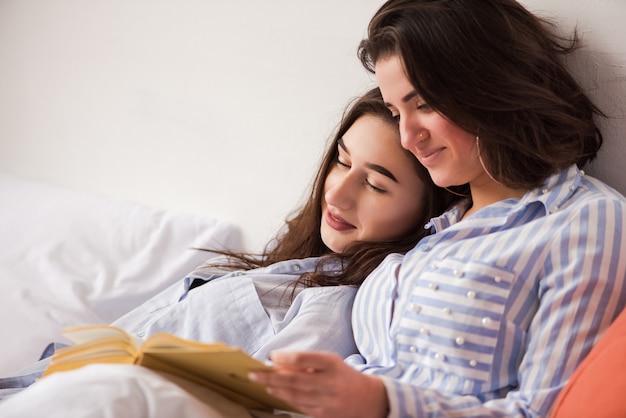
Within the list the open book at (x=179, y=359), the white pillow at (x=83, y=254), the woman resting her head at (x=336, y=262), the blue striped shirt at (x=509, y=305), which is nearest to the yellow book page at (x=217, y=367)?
the open book at (x=179, y=359)

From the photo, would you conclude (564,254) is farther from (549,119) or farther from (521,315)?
(549,119)

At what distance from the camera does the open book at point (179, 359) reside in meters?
0.97

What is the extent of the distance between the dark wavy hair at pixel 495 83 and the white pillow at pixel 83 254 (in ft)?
2.81

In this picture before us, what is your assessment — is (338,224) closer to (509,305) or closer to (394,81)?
(394,81)

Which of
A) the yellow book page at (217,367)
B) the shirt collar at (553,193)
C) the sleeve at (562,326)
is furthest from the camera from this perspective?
the shirt collar at (553,193)

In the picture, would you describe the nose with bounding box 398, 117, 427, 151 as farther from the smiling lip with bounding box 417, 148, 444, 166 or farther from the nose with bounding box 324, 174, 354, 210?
the nose with bounding box 324, 174, 354, 210

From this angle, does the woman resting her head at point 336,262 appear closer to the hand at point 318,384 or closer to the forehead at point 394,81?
the forehead at point 394,81

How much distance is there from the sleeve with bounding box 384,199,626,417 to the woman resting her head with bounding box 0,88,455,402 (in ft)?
1.08

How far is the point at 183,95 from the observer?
2.07 metres

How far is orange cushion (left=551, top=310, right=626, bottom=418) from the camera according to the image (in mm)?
959

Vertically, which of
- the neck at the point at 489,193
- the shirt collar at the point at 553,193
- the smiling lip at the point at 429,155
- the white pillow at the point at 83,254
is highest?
the smiling lip at the point at 429,155

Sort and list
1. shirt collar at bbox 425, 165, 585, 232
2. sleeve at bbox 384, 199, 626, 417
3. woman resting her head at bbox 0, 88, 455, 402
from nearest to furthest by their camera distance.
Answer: sleeve at bbox 384, 199, 626, 417, shirt collar at bbox 425, 165, 585, 232, woman resting her head at bbox 0, 88, 455, 402

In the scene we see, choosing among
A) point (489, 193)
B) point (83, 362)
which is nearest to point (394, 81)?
point (489, 193)

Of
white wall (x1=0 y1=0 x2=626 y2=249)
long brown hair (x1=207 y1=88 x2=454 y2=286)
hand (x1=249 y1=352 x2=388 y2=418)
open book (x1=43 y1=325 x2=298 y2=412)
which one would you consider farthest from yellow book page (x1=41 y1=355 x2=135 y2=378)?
white wall (x1=0 y1=0 x2=626 y2=249)
